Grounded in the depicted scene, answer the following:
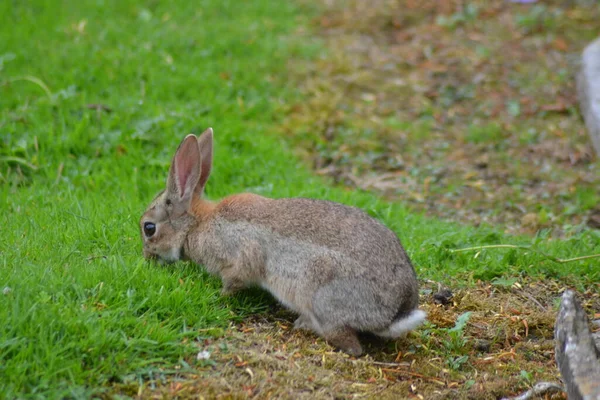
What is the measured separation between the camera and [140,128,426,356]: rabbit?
183 inches

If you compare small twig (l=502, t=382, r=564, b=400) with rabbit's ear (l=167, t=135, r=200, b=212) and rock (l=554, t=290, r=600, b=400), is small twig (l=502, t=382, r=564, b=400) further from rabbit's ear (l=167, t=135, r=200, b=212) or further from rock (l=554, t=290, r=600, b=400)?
rabbit's ear (l=167, t=135, r=200, b=212)

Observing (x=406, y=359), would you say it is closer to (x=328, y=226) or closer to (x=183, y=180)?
(x=328, y=226)

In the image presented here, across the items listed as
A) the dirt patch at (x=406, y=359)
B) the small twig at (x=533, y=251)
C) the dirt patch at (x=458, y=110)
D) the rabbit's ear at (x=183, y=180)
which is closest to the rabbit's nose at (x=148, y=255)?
the rabbit's ear at (x=183, y=180)

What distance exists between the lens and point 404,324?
4594 millimetres

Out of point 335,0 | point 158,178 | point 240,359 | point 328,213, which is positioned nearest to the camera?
point 240,359

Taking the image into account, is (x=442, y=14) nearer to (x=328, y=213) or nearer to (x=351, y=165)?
(x=351, y=165)

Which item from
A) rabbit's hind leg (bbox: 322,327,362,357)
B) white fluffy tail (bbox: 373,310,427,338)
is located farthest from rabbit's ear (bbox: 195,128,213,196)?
white fluffy tail (bbox: 373,310,427,338)

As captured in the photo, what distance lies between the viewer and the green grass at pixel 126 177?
13.6ft

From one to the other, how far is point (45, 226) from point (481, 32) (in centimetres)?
814

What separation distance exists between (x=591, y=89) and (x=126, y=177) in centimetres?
582

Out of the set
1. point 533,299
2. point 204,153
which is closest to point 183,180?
point 204,153

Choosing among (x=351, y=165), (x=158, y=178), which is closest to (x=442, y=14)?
(x=351, y=165)

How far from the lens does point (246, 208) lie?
5273 mm

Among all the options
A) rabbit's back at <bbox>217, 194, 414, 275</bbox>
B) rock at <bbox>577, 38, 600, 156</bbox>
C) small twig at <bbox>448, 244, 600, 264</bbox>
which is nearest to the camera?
rabbit's back at <bbox>217, 194, 414, 275</bbox>
